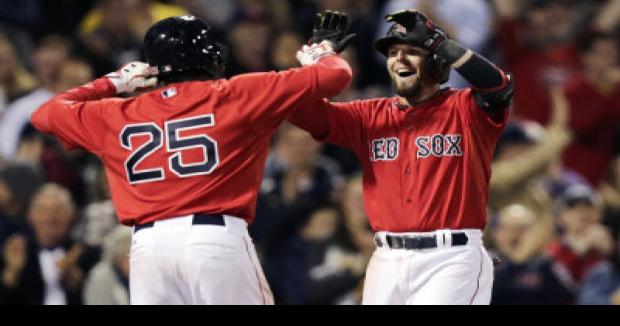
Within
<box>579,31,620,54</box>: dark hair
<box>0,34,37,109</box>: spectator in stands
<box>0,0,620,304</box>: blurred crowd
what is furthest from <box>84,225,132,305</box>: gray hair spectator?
<box>579,31,620,54</box>: dark hair

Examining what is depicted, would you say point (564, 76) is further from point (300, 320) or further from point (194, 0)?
point (300, 320)

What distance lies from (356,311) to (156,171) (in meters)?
1.37

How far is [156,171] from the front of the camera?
6.46m

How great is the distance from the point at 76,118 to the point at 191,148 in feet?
2.04

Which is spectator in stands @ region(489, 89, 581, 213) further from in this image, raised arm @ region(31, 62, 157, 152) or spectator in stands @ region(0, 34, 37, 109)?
raised arm @ region(31, 62, 157, 152)

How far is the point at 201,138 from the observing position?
21.0 feet

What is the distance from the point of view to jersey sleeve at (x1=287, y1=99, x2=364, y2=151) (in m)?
6.89

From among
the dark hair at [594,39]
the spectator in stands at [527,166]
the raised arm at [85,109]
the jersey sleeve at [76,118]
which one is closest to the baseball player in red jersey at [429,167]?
the raised arm at [85,109]

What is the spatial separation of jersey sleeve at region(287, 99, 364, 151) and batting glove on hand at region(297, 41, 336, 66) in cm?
28

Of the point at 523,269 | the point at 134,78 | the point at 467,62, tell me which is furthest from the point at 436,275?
the point at 523,269

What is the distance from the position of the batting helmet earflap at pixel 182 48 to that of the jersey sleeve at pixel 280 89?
194 mm

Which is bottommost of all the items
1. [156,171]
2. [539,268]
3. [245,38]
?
[539,268]

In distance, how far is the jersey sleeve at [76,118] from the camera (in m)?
6.63

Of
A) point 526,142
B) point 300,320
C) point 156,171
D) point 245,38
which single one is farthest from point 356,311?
point 245,38
